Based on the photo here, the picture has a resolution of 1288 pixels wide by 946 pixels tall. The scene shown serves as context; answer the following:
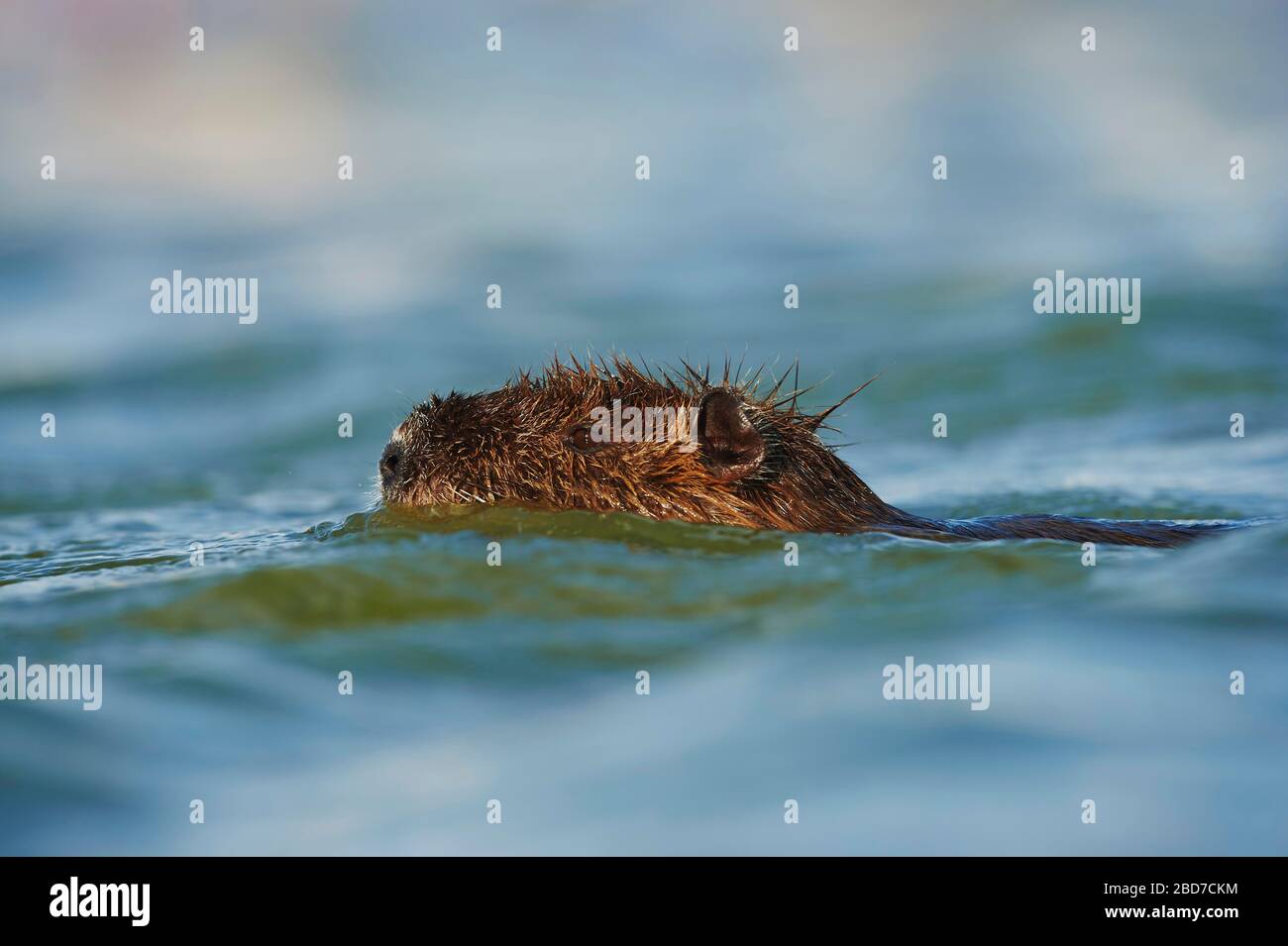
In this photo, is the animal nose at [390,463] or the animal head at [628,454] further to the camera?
the animal nose at [390,463]

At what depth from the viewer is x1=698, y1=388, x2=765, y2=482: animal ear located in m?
6.84

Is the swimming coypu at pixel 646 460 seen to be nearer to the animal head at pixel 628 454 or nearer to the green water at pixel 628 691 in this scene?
the animal head at pixel 628 454

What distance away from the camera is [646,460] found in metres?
7.10

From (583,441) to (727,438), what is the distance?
0.76 m

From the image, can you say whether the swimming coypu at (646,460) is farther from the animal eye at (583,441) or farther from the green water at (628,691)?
the green water at (628,691)

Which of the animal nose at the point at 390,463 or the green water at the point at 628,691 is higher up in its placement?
the animal nose at the point at 390,463

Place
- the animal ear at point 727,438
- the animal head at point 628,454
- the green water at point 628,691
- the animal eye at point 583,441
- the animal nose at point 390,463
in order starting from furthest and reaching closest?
the animal nose at point 390,463
the animal eye at point 583,441
the animal head at point 628,454
the animal ear at point 727,438
the green water at point 628,691

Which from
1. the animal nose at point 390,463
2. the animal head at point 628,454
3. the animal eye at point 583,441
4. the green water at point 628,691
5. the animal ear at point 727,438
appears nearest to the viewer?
the green water at point 628,691

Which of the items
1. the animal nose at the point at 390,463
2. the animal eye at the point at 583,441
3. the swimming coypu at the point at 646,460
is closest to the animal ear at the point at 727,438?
the swimming coypu at the point at 646,460

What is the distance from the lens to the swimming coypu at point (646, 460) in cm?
698

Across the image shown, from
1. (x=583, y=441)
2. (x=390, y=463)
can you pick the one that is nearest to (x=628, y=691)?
(x=583, y=441)

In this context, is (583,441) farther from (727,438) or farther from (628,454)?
(727,438)

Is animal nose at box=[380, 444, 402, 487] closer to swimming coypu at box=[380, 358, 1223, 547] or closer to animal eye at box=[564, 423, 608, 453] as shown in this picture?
swimming coypu at box=[380, 358, 1223, 547]

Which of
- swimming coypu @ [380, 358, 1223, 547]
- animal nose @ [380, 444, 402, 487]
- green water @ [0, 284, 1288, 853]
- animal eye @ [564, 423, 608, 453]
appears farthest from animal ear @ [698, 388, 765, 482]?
animal nose @ [380, 444, 402, 487]
